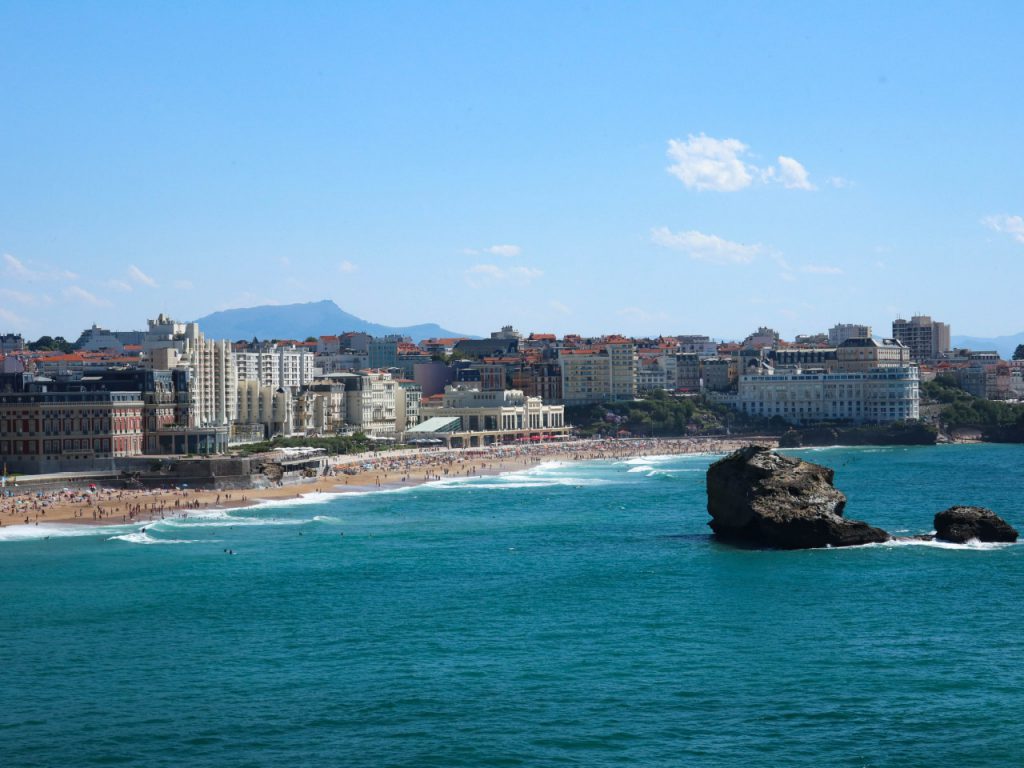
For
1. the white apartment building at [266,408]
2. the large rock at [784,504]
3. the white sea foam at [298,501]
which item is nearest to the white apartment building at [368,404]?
the white apartment building at [266,408]

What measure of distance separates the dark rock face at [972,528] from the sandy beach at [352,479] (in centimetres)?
710

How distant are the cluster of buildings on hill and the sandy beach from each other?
7.43m

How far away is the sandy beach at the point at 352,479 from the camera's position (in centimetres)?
6956

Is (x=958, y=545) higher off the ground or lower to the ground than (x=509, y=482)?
lower

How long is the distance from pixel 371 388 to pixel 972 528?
91041 millimetres

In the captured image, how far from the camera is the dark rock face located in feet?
173

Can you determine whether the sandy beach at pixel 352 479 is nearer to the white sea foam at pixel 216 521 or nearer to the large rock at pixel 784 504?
the white sea foam at pixel 216 521

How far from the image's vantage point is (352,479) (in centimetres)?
9506

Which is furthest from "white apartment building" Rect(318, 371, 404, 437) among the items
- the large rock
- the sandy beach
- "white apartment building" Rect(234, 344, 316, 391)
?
the large rock

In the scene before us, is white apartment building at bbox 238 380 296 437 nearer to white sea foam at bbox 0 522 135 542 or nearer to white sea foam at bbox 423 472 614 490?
white sea foam at bbox 423 472 614 490

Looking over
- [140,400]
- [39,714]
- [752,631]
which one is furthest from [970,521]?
[140,400]

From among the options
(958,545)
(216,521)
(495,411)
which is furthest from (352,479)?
(958,545)

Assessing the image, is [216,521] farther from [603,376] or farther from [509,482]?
[603,376]

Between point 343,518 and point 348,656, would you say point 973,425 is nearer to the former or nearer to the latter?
point 343,518
